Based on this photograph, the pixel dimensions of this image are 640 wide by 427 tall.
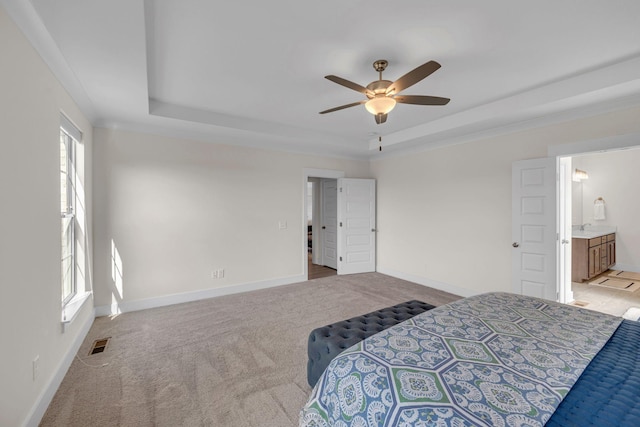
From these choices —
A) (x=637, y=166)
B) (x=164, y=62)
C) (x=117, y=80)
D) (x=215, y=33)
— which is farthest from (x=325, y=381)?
(x=637, y=166)

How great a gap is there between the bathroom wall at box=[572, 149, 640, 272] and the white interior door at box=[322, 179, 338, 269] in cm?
527

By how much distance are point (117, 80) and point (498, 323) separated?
367 cm

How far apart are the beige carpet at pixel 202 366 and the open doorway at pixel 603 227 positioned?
83.6 inches

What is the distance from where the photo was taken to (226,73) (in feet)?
8.76

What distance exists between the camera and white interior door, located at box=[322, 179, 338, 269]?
20.5 ft

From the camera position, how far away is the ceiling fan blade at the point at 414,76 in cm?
193

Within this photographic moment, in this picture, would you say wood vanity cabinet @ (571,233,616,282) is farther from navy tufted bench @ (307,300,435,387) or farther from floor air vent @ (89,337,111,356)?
floor air vent @ (89,337,111,356)

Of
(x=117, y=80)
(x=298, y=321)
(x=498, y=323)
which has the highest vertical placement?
(x=117, y=80)

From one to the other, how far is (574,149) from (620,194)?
166 inches

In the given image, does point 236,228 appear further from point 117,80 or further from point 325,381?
point 325,381

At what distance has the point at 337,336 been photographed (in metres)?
2.04

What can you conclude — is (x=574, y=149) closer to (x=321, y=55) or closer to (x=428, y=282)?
(x=428, y=282)

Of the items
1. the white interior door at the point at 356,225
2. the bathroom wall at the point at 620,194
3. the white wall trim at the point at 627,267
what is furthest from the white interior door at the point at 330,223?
the white wall trim at the point at 627,267

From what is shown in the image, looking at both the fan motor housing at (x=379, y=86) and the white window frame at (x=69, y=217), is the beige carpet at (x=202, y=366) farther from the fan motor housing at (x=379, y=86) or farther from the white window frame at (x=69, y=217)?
the fan motor housing at (x=379, y=86)
